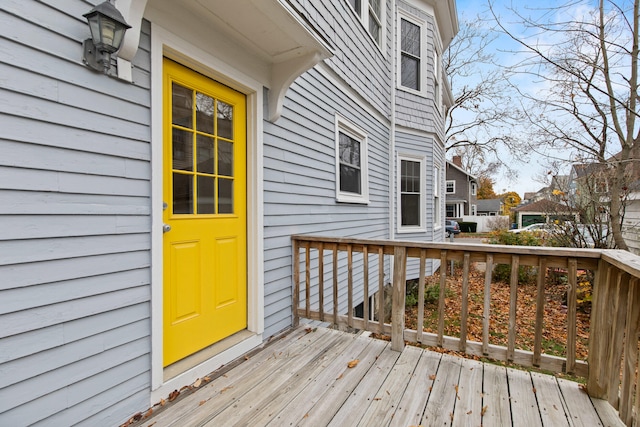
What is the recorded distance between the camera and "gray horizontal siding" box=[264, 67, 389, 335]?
114 inches

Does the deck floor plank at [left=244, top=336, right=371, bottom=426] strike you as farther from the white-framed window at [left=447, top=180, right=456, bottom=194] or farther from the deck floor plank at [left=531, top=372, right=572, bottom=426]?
the white-framed window at [left=447, top=180, right=456, bottom=194]

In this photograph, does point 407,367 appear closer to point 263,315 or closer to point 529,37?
point 263,315

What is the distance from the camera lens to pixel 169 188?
2.03 metres

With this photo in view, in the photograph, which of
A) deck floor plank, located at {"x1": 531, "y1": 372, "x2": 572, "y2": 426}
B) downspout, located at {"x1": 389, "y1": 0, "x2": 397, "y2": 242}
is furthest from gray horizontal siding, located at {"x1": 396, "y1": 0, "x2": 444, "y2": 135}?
deck floor plank, located at {"x1": 531, "y1": 372, "x2": 572, "y2": 426}

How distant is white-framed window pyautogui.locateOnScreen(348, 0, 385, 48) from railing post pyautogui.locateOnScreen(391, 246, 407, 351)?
12.6 feet

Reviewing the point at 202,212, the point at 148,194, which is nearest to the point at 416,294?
the point at 202,212

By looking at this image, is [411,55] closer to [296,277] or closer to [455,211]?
[296,277]

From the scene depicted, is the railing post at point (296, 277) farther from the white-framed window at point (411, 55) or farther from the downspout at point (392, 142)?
the white-framed window at point (411, 55)

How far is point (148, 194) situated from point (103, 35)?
83 centimetres

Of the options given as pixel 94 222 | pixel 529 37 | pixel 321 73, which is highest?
pixel 529 37

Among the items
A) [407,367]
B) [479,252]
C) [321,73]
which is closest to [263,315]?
[407,367]

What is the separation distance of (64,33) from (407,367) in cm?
295

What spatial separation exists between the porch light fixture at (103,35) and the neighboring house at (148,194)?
0.04m

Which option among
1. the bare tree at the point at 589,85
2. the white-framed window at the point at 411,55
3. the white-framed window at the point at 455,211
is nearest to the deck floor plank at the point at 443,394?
the bare tree at the point at 589,85
